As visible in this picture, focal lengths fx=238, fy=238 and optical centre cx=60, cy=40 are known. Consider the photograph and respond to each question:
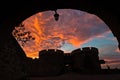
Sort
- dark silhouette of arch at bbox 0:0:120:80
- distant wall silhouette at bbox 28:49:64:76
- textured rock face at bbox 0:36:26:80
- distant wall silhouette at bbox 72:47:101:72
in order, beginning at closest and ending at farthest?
dark silhouette of arch at bbox 0:0:120:80, textured rock face at bbox 0:36:26:80, distant wall silhouette at bbox 28:49:64:76, distant wall silhouette at bbox 72:47:101:72

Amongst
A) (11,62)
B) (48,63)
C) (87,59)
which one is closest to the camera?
(11,62)

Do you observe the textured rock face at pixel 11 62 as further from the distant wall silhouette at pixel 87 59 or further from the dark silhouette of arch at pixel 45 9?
the distant wall silhouette at pixel 87 59

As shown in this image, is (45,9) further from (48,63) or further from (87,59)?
(87,59)

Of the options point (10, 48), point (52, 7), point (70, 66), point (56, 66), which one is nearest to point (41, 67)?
point (56, 66)

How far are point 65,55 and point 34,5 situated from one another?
95.6ft

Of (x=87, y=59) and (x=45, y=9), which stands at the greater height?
(x=45, y=9)

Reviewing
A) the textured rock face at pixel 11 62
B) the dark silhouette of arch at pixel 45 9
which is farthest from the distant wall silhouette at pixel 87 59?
the dark silhouette of arch at pixel 45 9

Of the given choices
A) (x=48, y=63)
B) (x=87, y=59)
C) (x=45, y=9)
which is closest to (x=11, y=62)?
(x=45, y=9)

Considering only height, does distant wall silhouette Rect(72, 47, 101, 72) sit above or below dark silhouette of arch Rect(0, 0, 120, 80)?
below

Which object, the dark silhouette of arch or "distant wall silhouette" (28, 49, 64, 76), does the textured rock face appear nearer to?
the dark silhouette of arch

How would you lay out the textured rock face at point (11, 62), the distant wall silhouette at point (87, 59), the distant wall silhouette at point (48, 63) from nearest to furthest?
the textured rock face at point (11, 62) < the distant wall silhouette at point (48, 63) < the distant wall silhouette at point (87, 59)

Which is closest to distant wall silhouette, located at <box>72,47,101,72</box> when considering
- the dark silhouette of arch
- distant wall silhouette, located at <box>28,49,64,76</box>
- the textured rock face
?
distant wall silhouette, located at <box>28,49,64,76</box>

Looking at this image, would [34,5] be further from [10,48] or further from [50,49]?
[50,49]

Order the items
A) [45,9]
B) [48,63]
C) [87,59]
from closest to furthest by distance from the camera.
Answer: [45,9]
[48,63]
[87,59]
